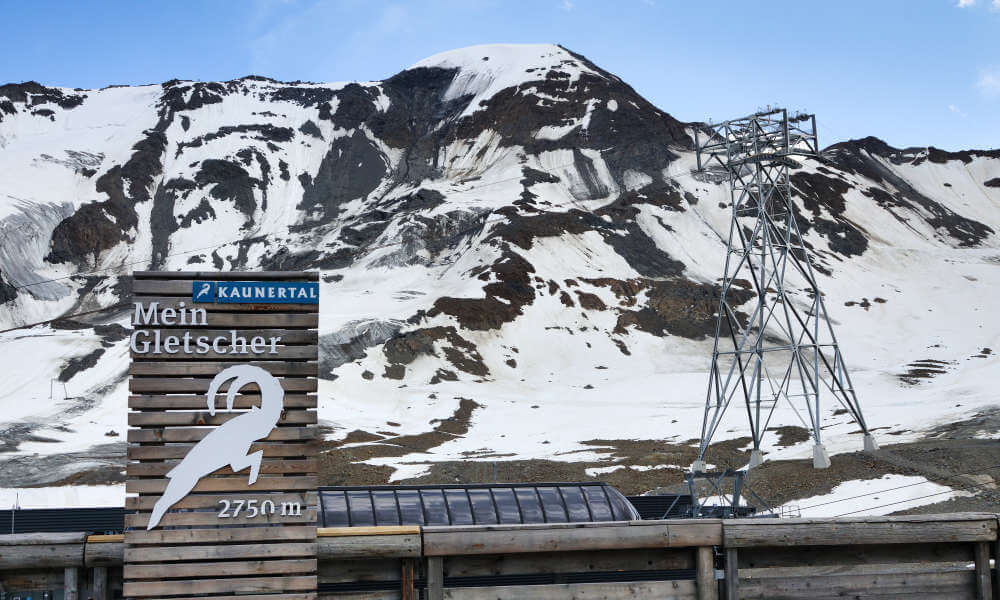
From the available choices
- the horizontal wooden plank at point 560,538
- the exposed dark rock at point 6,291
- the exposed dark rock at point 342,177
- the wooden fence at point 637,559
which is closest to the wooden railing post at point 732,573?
the wooden fence at point 637,559

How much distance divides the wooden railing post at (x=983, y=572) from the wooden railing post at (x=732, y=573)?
8.03 feet

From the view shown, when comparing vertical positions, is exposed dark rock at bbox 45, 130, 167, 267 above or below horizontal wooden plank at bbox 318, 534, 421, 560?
above

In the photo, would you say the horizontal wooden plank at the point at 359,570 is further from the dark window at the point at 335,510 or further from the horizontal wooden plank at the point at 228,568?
the dark window at the point at 335,510

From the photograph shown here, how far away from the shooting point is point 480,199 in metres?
140

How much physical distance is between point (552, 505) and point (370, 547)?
8.32 meters

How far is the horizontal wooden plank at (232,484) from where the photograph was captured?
8.14m

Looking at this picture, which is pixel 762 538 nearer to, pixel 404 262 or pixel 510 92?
pixel 404 262

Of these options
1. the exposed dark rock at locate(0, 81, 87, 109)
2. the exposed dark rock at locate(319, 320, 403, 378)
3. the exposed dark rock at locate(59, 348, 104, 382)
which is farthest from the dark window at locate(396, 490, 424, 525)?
the exposed dark rock at locate(0, 81, 87, 109)

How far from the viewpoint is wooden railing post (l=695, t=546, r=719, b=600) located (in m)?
8.64

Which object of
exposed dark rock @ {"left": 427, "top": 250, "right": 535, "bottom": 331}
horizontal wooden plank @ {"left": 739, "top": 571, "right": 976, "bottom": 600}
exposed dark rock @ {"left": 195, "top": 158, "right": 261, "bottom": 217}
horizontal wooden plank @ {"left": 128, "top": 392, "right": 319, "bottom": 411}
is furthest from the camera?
exposed dark rock @ {"left": 195, "top": 158, "right": 261, "bottom": 217}

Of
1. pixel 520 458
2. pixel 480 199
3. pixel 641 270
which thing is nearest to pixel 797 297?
pixel 641 270

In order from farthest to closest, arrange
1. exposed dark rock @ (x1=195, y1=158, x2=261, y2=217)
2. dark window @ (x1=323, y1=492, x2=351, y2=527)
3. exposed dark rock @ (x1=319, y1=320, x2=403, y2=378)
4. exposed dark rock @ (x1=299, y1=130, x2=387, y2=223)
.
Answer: exposed dark rock @ (x1=299, y1=130, x2=387, y2=223), exposed dark rock @ (x1=195, y1=158, x2=261, y2=217), exposed dark rock @ (x1=319, y1=320, x2=403, y2=378), dark window @ (x1=323, y1=492, x2=351, y2=527)

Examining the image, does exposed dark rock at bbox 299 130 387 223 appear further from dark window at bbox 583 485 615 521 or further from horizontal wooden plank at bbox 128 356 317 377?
horizontal wooden plank at bbox 128 356 317 377

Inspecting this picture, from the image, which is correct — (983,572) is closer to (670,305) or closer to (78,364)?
(78,364)
